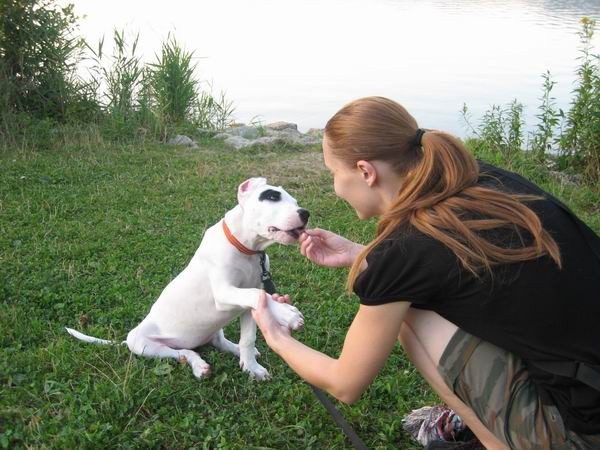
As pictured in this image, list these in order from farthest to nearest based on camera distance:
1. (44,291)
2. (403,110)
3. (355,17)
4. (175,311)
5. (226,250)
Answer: (355,17) < (44,291) < (175,311) < (226,250) < (403,110)

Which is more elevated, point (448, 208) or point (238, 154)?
point (448, 208)

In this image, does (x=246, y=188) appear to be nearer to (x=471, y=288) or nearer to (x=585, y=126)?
(x=471, y=288)

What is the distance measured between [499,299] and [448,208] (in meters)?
0.37

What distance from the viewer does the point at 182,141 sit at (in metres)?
9.70

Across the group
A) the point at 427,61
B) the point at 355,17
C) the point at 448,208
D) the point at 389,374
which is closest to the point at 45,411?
the point at 389,374

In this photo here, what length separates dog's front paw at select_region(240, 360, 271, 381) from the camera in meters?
3.75

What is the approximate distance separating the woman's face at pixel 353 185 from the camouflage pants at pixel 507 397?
65 cm

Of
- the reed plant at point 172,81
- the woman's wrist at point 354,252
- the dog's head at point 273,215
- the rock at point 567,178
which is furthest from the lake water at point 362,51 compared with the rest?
the woman's wrist at point 354,252

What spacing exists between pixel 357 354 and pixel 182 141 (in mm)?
7575

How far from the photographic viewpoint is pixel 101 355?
3.78 m

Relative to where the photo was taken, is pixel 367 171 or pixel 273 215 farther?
pixel 273 215

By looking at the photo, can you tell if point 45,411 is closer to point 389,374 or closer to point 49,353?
point 49,353

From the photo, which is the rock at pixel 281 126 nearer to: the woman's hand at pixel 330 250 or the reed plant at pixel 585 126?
the reed plant at pixel 585 126

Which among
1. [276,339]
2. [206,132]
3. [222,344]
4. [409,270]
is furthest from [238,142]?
[409,270]
